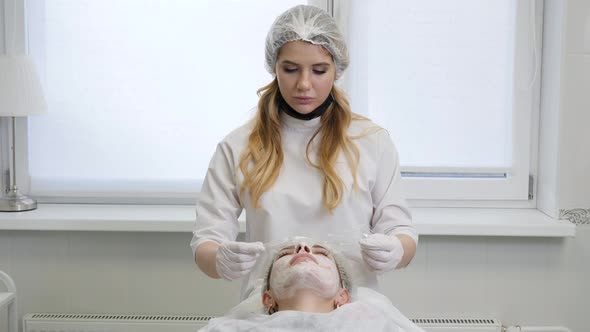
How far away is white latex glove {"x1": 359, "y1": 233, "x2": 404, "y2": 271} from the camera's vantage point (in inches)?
66.4

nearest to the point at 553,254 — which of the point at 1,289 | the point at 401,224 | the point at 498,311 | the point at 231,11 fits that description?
the point at 498,311

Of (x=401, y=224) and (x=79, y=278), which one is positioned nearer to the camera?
(x=401, y=224)

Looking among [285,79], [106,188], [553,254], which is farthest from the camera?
[106,188]

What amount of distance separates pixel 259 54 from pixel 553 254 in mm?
1382

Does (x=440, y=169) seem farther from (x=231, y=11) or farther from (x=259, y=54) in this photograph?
(x=231, y=11)

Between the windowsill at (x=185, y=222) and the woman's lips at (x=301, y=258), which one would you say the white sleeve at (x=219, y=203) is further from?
the windowsill at (x=185, y=222)

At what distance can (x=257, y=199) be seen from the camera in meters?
1.88

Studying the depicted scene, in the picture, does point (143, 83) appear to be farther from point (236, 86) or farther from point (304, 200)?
point (304, 200)

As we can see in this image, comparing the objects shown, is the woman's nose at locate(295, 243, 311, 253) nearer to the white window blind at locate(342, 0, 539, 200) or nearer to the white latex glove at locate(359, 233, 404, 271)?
the white latex glove at locate(359, 233, 404, 271)

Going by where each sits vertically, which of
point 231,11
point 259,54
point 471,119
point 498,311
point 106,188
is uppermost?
point 231,11

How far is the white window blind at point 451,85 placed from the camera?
8.96ft

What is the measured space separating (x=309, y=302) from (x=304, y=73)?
580 mm

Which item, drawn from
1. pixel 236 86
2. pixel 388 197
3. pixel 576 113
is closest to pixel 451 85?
pixel 576 113

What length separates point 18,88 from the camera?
2.57m
